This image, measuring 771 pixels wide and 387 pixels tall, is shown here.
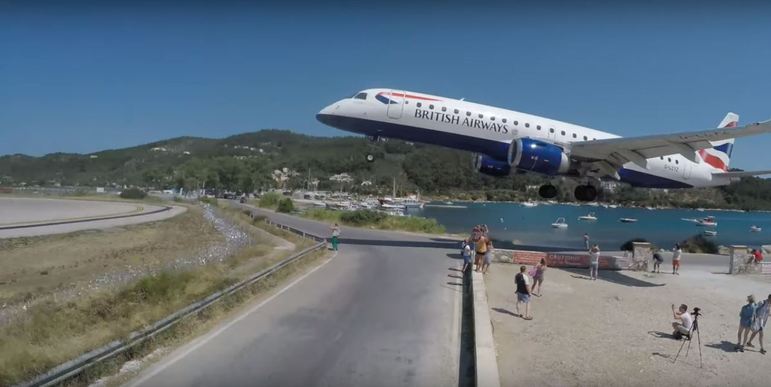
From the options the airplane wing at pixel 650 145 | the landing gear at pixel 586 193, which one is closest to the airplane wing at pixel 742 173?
the airplane wing at pixel 650 145

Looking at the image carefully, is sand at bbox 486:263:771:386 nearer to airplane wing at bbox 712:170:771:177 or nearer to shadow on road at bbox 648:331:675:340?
shadow on road at bbox 648:331:675:340

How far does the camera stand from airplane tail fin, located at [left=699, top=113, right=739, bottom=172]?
3538 cm

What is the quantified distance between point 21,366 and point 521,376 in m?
7.72

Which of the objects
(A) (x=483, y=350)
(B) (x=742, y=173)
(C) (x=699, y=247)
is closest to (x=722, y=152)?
(B) (x=742, y=173)

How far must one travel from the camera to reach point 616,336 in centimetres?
1359

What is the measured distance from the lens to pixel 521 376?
980cm

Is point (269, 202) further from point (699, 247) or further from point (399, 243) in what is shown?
point (699, 247)

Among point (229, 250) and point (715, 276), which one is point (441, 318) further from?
point (715, 276)

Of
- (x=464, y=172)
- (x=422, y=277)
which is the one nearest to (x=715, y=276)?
(x=422, y=277)

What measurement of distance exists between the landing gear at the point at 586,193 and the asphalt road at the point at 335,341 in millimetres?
17395

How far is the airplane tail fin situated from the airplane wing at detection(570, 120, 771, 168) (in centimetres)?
763

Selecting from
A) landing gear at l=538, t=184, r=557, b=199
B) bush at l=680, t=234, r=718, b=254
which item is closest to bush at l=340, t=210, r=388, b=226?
landing gear at l=538, t=184, r=557, b=199

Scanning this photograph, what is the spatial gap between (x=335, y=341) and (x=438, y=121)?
Result: 66.0 ft

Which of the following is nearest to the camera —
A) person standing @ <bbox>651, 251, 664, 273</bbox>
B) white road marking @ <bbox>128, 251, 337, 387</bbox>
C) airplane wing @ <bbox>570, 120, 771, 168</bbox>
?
white road marking @ <bbox>128, 251, 337, 387</bbox>
